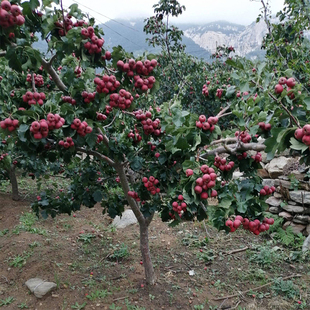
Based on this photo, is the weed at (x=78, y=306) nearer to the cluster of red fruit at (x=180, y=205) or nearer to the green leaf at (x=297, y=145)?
the cluster of red fruit at (x=180, y=205)

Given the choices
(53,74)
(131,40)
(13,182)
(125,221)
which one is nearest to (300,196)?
(125,221)

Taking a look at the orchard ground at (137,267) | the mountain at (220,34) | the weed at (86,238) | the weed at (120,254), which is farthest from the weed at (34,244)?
the mountain at (220,34)

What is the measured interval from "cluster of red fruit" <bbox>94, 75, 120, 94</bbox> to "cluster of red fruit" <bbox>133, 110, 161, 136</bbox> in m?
0.44

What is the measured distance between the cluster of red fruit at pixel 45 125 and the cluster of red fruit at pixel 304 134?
1.24 metres

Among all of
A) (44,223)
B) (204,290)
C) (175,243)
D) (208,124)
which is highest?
(208,124)

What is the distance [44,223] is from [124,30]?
13629 mm

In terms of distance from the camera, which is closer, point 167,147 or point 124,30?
point 167,147

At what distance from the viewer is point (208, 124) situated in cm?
171

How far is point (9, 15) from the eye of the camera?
1473 mm

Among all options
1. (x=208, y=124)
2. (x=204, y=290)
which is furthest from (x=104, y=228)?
(x=208, y=124)

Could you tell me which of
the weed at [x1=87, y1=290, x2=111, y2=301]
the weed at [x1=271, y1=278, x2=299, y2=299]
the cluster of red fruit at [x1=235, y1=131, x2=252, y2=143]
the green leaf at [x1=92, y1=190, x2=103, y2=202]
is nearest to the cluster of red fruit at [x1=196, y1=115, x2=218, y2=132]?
the cluster of red fruit at [x1=235, y1=131, x2=252, y2=143]

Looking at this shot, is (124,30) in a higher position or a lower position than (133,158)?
higher

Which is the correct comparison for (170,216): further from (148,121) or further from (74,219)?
(74,219)

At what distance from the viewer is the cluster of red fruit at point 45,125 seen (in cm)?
157
